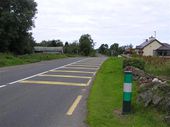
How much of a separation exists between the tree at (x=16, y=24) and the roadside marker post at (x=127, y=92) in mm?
55199

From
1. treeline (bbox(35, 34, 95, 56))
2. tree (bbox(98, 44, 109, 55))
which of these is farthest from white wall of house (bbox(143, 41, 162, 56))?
tree (bbox(98, 44, 109, 55))

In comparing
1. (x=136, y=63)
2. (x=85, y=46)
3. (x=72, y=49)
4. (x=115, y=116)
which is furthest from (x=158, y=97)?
(x=85, y=46)

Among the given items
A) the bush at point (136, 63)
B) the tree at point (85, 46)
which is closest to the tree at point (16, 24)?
the bush at point (136, 63)

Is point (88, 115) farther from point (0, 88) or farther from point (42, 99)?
point (0, 88)

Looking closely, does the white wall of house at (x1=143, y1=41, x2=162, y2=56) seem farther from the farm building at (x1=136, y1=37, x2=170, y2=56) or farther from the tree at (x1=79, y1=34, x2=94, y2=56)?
the tree at (x1=79, y1=34, x2=94, y2=56)

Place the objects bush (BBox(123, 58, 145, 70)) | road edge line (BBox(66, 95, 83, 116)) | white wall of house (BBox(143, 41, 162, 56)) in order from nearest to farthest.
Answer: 1. road edge line (BBox(66, 95, 83, 116))
2. bush (BBox(123, 58, 145, 70))
3. white wall of house (BBox(143, 41, 162, 56))

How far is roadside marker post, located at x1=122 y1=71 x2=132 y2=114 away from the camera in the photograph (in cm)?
988

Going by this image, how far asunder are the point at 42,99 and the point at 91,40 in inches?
5794

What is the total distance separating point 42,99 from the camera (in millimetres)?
12500

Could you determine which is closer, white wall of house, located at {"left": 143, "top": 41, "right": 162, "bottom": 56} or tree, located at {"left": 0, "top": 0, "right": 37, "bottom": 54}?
tree, located at {"left": 0, "top": 0, "right": 37, "bottom": 54}

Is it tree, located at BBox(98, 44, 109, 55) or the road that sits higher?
the road

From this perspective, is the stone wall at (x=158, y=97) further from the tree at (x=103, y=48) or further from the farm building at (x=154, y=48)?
the tree at (x=103, y=48)

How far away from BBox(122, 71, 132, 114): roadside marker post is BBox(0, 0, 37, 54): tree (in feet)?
181

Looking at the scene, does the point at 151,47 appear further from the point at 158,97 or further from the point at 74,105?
the point at 158,97
